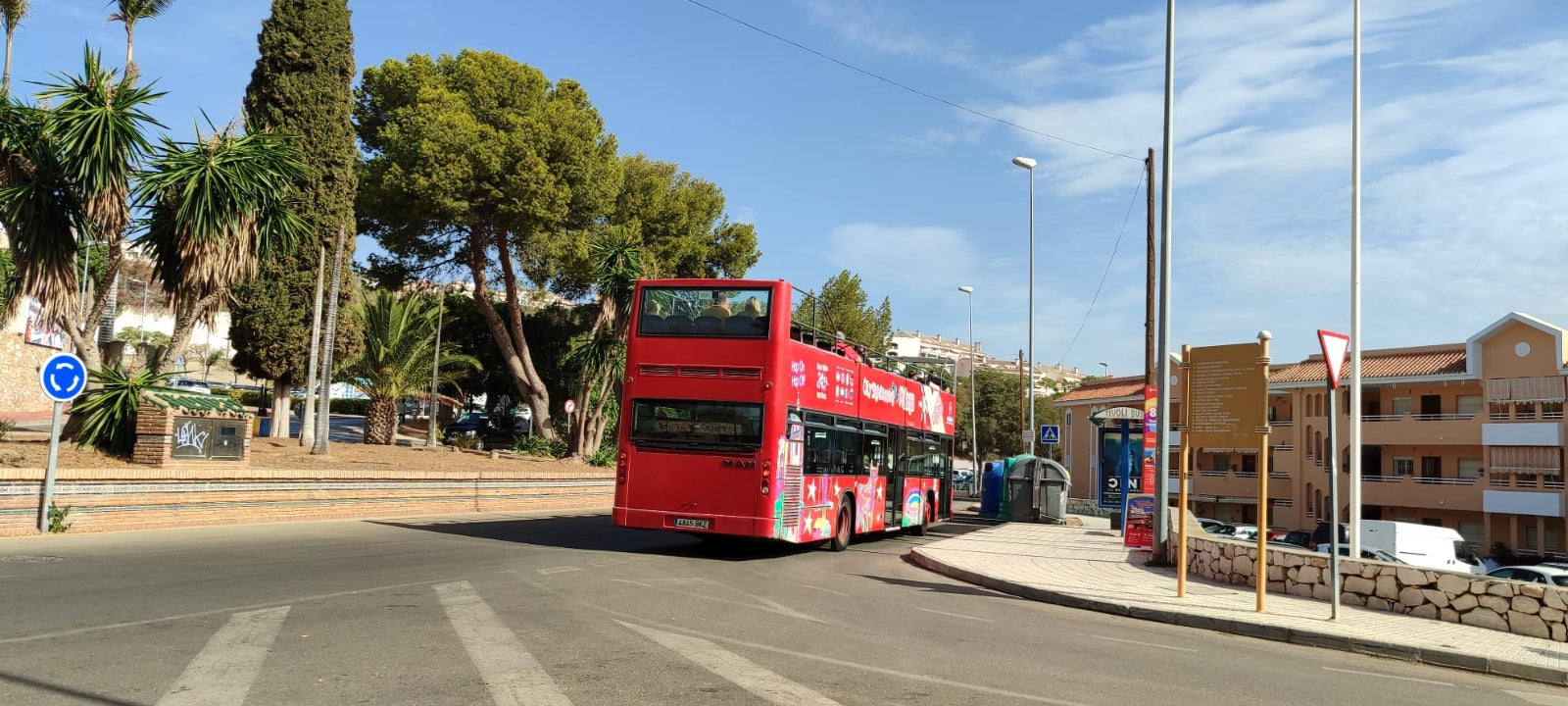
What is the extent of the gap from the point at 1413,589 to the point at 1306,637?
2681 millimetres

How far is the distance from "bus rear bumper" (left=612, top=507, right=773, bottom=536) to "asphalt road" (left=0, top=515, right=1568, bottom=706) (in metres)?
1.19

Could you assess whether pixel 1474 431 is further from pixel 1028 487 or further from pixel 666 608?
pixel 666 608

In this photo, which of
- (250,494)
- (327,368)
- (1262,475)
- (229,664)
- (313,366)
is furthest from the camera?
(327,368)

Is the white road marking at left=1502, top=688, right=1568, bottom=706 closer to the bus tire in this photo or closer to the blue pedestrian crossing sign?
the bus tire

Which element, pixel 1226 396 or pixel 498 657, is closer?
pixel 498 657

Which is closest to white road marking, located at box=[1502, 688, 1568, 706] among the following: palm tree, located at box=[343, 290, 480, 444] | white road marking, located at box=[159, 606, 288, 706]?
white road marking, located at box=[159, 606, 288, 706]

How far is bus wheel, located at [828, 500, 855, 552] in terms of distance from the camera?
18438 millimetres

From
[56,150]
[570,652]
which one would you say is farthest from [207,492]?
[570,652]

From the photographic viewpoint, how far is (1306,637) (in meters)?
10.4

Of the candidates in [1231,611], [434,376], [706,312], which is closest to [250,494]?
[706,312]

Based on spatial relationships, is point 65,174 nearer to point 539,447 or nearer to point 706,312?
point 706,312

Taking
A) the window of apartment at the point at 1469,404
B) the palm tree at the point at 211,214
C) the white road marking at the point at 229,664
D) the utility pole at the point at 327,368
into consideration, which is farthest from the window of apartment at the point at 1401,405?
the white road marking at the point at 229,664

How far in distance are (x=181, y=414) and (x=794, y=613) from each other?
40.9 ft

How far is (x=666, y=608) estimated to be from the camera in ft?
32.4
